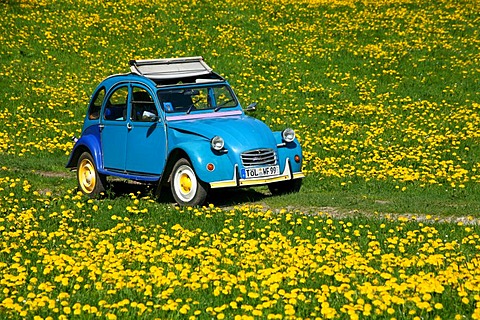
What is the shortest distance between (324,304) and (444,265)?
2.01m

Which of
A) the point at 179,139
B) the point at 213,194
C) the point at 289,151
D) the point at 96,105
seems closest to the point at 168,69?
the point at 96,105

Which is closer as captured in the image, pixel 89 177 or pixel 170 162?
pixel 170 162

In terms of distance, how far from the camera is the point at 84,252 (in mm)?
8906

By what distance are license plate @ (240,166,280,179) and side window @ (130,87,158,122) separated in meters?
1.84

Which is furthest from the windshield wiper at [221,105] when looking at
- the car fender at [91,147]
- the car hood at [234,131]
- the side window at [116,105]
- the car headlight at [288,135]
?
the car fender at [91,147]

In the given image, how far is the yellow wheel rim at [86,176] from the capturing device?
14.1 meters

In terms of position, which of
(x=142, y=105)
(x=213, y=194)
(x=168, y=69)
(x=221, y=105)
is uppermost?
(x=168, y=69)

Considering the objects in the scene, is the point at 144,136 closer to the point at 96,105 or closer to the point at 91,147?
the point at 91,147

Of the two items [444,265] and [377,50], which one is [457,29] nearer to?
[377,50]

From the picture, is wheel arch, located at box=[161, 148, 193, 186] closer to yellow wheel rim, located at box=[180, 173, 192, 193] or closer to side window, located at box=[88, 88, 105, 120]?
yellow wheel rim, located at box=[180, 173, 192, 193]

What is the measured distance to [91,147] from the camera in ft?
45.8

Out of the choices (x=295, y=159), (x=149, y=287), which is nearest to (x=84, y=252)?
(x=149, y=287)

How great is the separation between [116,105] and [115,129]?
0.57 metres

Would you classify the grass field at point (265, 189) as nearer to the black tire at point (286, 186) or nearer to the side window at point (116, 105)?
the black tire at point (286, 186)
